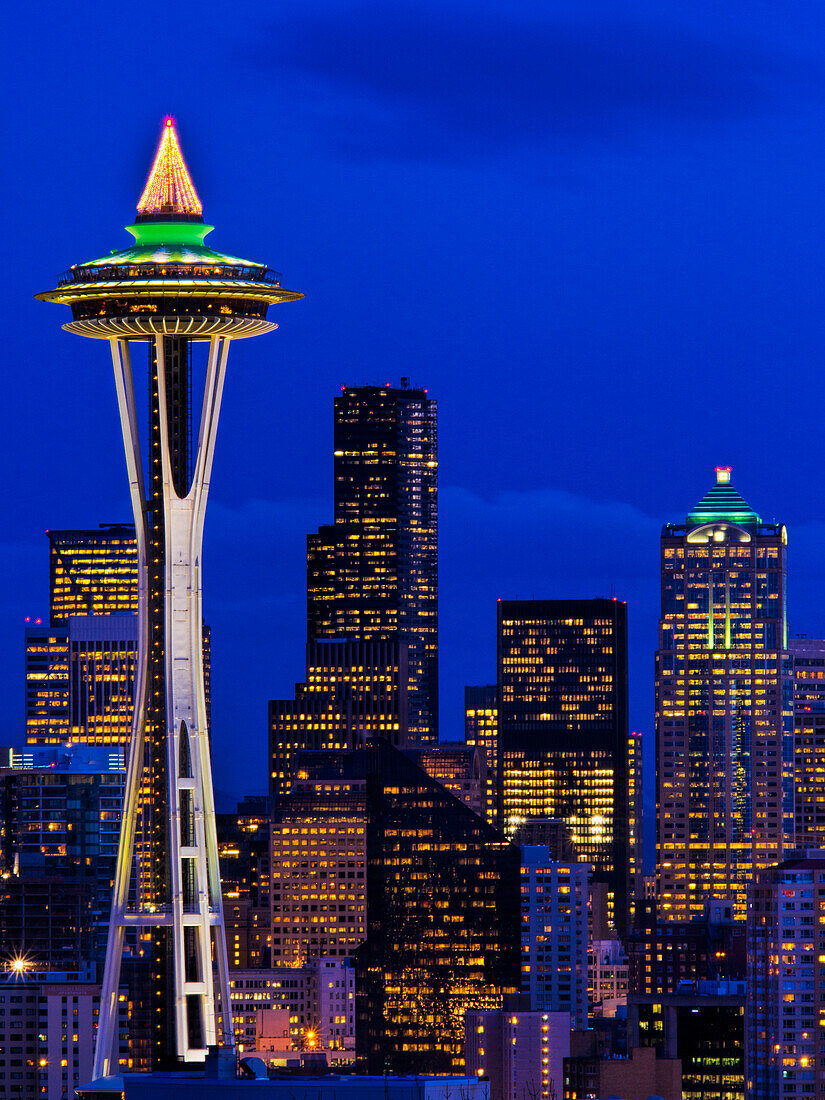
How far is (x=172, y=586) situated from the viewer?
6496 inches

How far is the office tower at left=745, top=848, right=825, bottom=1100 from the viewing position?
174 meters

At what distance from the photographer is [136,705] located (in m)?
163

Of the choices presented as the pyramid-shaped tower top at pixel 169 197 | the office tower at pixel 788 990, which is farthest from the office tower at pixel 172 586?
the office tower at pixel 788 990

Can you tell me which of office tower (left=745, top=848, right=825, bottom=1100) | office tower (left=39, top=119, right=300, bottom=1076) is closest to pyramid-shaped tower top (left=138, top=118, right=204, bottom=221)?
office tower (left=39, top=119, right=300, bottom=1076)

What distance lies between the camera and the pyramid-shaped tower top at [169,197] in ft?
573

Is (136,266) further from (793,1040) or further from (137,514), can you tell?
(793,1040)

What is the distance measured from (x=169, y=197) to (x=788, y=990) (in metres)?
52.1

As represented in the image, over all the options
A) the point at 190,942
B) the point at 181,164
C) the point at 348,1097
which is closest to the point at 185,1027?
the point at 190,942

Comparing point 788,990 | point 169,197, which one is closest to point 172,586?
point 169,197

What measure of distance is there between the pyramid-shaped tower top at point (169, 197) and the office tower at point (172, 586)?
75.2 inches

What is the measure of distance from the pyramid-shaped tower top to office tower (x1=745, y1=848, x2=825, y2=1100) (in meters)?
47.6

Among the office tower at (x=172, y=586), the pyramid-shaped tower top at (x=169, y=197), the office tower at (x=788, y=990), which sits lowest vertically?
the office tower at (x=788, y=990)

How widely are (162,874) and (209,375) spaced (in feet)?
84.5

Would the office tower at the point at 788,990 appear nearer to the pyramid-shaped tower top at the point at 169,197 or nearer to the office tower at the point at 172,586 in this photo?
the office tower at the point at 172,586
